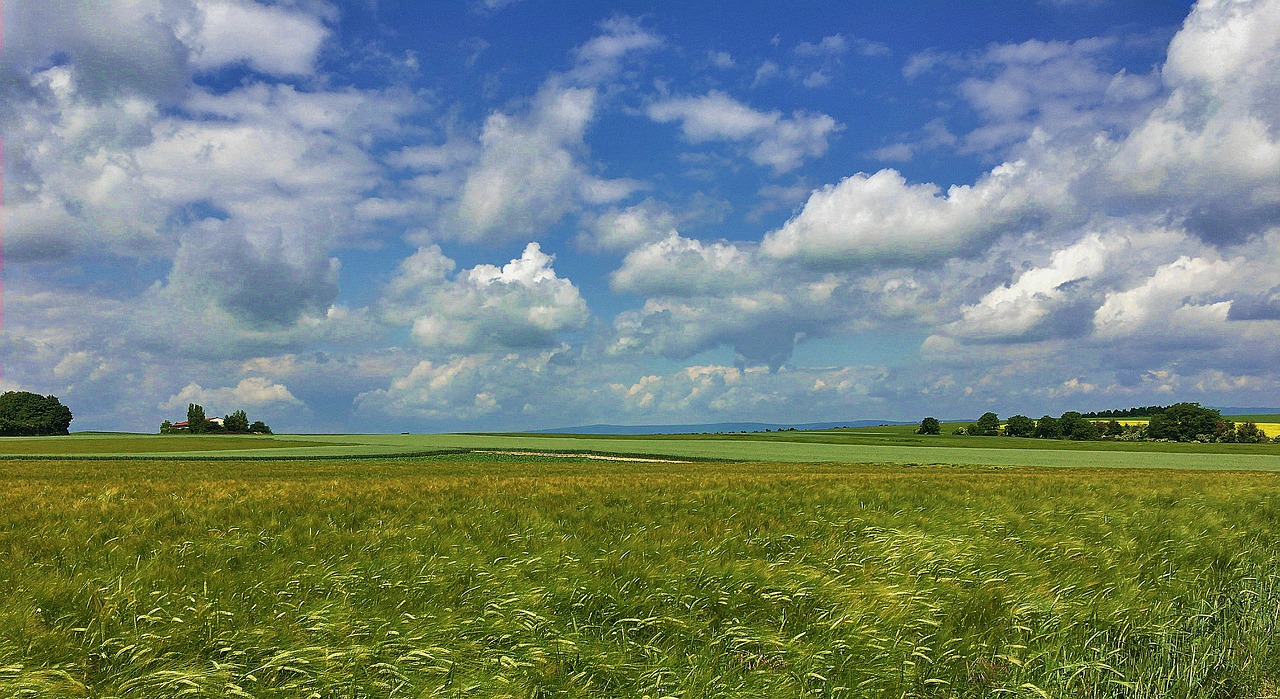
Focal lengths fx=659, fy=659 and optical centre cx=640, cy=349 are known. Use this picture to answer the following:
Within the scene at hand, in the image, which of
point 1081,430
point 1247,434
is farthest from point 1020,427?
point 1247,434

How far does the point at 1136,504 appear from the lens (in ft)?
56.2

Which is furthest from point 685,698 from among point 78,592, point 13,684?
point 78,592

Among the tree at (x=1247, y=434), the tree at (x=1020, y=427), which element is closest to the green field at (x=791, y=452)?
the tree at (x=1247, y=434)

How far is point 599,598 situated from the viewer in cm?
920

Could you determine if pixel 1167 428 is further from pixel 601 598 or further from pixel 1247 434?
pixel 601 598

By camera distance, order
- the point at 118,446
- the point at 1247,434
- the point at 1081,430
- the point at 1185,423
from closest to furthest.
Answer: the point at 118,446 < the point at 1247,434 < the point at 1185,423 < the point at 1081,430

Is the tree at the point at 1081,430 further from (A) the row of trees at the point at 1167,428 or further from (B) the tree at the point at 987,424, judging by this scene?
(B) the tree at the point at 987,424

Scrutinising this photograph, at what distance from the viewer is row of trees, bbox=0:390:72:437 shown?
141875 millimetres

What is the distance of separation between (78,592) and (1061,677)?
40.4ft

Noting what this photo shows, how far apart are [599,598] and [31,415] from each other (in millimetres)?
189716

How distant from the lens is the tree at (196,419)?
166 m

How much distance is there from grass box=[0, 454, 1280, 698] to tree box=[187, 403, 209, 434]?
595 feet

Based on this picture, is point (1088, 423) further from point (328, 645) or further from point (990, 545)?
point (328, 645)

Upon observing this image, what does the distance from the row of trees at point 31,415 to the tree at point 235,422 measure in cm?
3068
